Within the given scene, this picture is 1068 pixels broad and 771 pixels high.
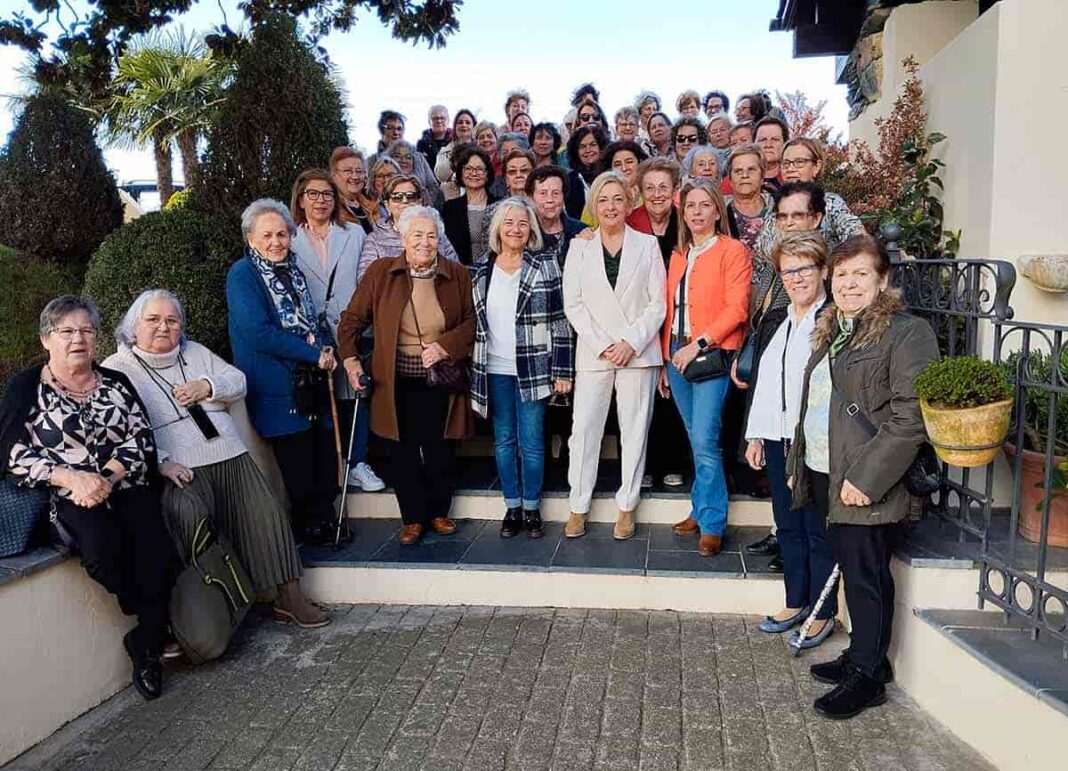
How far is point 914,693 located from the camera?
Answer: 3537 millimetres

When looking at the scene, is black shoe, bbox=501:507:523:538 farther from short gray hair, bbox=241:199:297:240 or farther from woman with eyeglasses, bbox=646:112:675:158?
Result: woman with eyeglasses, bbox=646:112:675:158

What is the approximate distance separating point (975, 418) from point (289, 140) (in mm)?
4734

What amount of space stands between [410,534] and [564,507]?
90cm

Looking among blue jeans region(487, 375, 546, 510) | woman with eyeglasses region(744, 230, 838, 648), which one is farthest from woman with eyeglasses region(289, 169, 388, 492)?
woman with eyeglasses region(744, 230, 838, 648)

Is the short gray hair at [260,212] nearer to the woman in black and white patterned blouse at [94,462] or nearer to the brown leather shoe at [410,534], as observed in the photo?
the woman in black and white patterned blouse at [94,462]

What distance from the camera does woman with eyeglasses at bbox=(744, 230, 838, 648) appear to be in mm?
3764

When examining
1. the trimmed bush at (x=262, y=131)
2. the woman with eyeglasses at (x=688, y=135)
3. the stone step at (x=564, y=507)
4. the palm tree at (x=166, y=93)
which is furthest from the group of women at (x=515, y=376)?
the palm tree at (x=166, y=93)

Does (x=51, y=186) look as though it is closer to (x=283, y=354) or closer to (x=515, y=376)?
(x=283, y=354)

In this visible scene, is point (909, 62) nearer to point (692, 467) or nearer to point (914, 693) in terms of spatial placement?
point (692, 467)

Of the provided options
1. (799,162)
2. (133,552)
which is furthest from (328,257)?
(799,162)

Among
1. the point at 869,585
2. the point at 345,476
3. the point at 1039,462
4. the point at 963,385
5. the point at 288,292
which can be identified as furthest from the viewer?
the point at 345,476

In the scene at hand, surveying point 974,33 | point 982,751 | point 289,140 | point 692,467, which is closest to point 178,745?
point 982,751

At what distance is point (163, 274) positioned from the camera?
553 centimetres

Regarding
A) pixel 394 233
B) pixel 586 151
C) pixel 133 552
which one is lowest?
pixel 133 552
